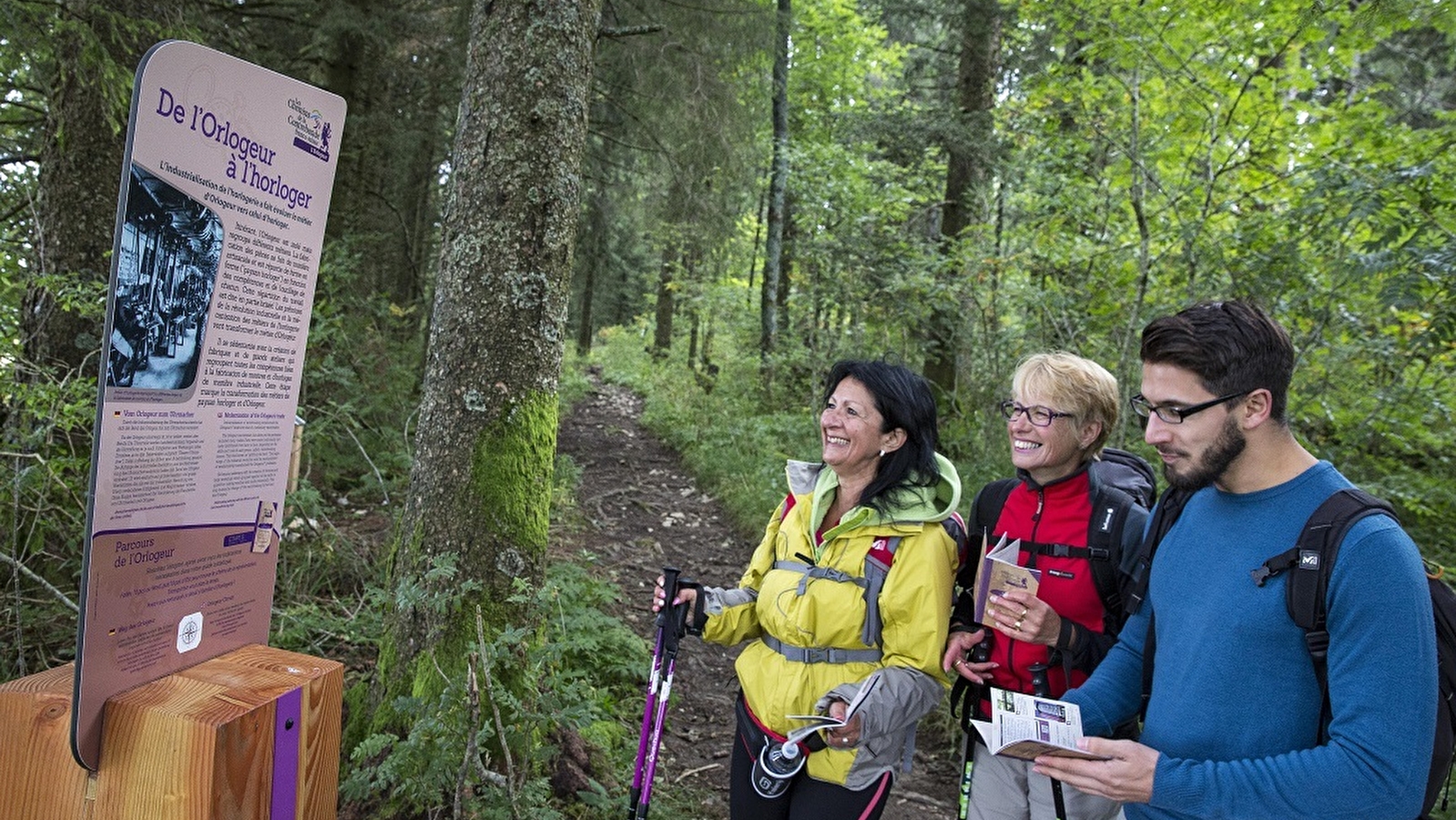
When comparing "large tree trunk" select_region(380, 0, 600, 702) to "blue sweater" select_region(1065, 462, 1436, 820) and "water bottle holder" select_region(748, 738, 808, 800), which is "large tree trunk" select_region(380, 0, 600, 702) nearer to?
"water bottle holder" select_region(748, 738, 808, 800)

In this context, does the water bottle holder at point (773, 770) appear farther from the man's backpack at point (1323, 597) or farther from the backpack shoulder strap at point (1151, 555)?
the man's backpack at point (1323, 597)

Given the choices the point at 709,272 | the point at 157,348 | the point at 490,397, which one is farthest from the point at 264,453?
the point at 709,272

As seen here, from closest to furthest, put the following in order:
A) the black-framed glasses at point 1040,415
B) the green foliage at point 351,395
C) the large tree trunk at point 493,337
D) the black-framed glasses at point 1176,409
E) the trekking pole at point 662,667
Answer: the black-framed glasses at point 1176,409 < the black-framed glasses at point 1040,415 < the trekking pole at point 662,667 < the large tree trunk at point 493,337 < the green foliage at point 351,395

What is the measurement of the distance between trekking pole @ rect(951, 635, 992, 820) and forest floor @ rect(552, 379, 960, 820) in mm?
1436

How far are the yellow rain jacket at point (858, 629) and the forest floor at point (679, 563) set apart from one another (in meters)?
1.43

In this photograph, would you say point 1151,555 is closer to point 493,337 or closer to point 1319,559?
point 1319,559

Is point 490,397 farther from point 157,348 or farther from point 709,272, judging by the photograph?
point 709,272

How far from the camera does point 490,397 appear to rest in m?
3.49

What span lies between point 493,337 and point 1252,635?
9.71 ft

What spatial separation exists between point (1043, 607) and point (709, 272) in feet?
59.7

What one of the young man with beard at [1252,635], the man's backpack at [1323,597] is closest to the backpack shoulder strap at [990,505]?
the young man with beard at [1252,635]

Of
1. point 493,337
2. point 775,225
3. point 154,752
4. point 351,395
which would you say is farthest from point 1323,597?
point 775,225

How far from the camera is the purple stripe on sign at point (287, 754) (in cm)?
171

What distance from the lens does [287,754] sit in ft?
5.70
